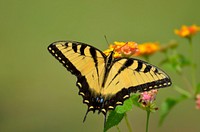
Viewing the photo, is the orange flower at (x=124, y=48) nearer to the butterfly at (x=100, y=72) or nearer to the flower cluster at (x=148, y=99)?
the butterfly at (x=100, y=72)

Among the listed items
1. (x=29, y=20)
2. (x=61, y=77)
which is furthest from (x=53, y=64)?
(x=29, y=20)

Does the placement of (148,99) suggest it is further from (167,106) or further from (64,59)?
(167,106)

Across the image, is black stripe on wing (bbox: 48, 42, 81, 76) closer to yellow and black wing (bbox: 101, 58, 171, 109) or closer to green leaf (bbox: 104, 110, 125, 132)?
yellow and black wing (bbox: 101, 58, 171, 109)

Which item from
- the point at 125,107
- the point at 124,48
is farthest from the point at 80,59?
the point at 125,107

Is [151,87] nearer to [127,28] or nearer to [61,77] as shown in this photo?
[61,77]

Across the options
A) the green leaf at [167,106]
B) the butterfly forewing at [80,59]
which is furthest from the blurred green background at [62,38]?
the butterfly forewing at [80,59]

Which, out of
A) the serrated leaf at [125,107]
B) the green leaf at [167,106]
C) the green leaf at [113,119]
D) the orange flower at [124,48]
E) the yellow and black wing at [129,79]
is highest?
the orange flower at [124,48]

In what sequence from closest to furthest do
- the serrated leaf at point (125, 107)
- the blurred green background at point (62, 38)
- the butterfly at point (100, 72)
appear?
the serrated leaf at point (125, 107) → the butterfly at point (100, 72) → the blurred green background at point (62, 38)
